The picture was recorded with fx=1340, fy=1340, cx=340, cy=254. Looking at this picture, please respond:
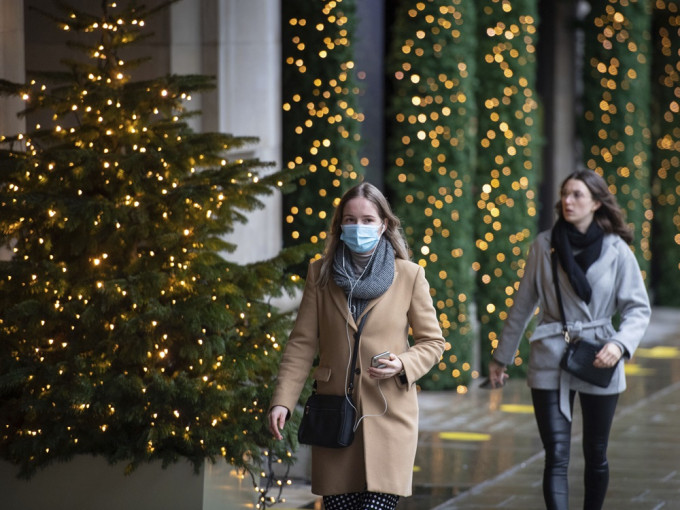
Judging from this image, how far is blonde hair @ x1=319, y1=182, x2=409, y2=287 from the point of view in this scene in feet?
17.7

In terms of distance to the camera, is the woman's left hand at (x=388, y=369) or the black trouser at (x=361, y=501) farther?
the black trouser at (x=361, y=501)

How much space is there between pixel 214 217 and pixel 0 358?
1.33 m

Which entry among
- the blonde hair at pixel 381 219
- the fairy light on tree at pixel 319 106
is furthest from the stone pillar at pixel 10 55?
the fairy light on tree at pixel 319 106

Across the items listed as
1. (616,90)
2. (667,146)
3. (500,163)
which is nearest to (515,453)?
Answer: (500,163)

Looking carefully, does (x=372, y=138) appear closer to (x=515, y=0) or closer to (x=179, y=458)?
(x=515, y=0)

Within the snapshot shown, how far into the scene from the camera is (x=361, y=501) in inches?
209

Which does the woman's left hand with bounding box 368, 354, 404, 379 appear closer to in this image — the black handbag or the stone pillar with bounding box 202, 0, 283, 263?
→ the black handbag

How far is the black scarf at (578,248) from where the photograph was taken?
6730 millimetres

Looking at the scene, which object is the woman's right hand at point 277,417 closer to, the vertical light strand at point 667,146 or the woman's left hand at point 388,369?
the woman's left hand at point 388,369

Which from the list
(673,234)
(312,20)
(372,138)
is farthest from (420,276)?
(673,234)

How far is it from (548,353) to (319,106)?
206 inches

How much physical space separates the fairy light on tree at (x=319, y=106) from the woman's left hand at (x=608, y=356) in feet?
16.7

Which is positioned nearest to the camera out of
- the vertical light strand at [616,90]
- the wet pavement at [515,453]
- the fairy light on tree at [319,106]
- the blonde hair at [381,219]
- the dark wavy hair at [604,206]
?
the blonde hair at [381,219]

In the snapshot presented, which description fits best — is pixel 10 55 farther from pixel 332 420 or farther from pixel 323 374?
pixel 332 420
